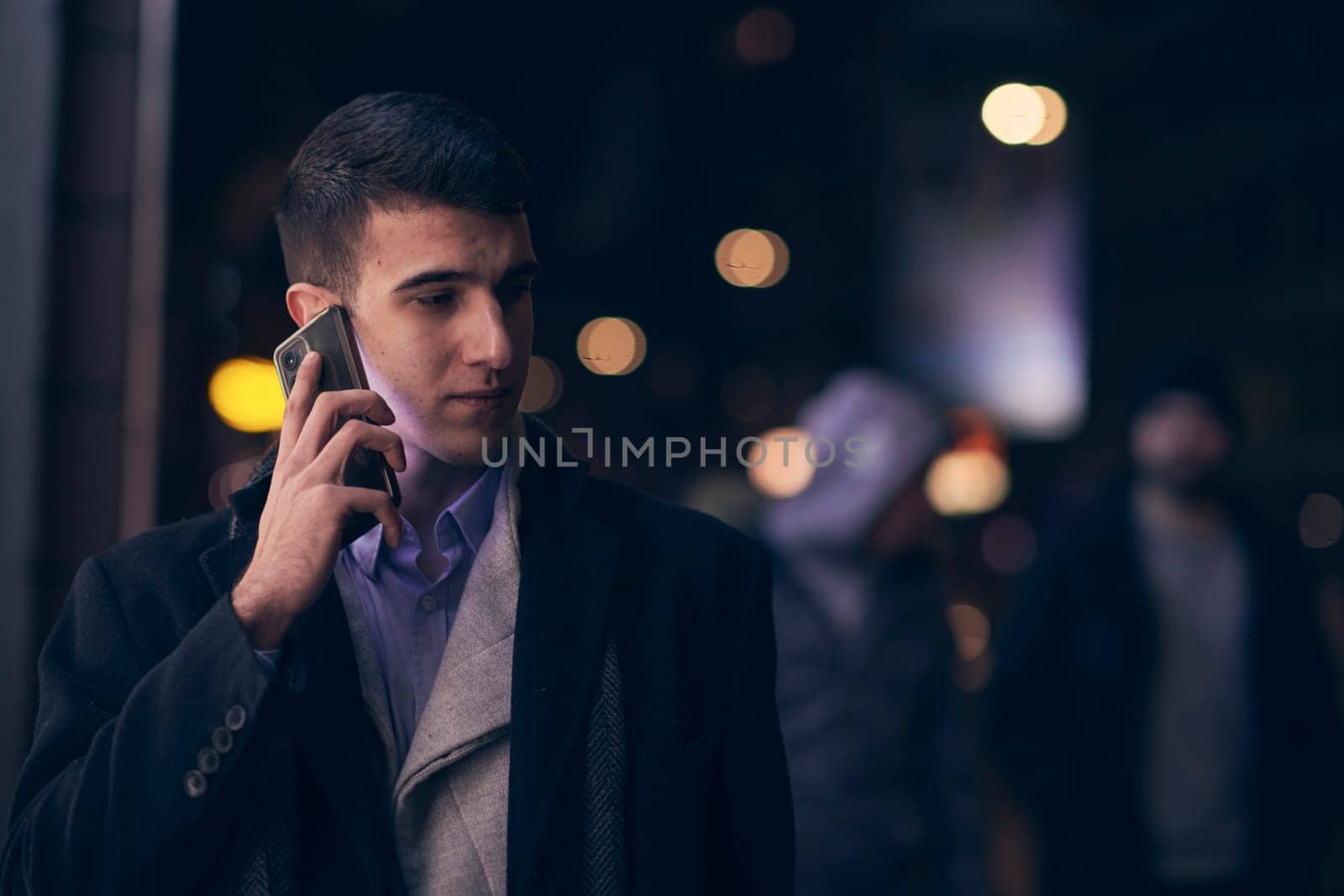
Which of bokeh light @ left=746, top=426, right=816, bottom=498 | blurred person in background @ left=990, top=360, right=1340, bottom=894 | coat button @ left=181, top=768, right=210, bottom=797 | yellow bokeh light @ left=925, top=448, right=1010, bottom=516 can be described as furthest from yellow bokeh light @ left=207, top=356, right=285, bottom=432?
yellow bokeh light @ left=925, top=448, right=1010, bottom=516

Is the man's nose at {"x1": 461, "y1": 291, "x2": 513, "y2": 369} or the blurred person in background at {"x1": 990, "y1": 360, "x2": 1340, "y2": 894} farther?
the blurred person in background at {"x1": 990, "y1": 360, "x2": 1340, "y2": 894}

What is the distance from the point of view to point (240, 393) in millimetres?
3105

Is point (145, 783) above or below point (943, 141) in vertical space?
below

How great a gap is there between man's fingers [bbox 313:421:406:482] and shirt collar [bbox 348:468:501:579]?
22cm

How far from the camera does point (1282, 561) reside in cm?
394

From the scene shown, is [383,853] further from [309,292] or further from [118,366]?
[118,366]

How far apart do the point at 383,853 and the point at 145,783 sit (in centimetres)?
30

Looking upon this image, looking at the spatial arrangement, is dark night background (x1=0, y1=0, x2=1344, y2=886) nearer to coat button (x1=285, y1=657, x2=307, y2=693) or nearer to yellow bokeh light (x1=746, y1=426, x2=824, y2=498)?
yellow bokeh light (x1=746, y1=426, x2=824, y2=498)

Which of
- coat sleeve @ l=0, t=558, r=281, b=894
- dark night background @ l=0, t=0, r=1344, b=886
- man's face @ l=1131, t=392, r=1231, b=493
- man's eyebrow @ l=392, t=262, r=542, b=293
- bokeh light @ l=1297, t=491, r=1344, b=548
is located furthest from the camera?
bokeh light @ l=1297, t=491, r=1344, b=548

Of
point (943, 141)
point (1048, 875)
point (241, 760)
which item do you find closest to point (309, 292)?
point (241, 760)

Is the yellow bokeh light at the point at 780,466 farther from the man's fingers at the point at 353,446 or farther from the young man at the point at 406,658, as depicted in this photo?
the man's fingers at the point at 353,446

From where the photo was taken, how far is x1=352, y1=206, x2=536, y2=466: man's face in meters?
1.48

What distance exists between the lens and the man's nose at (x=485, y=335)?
1471 mm

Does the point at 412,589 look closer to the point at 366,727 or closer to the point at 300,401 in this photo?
the point at 366,727
